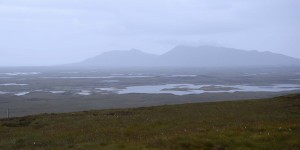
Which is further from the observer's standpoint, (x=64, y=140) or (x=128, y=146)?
(x=64, y=140)

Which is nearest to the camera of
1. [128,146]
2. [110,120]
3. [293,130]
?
[128,146]

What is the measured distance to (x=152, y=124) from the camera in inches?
927

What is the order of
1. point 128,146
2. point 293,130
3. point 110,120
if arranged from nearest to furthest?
point 128,146 → point 293,130 → point 110,120

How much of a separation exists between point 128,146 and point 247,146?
16.3 feet

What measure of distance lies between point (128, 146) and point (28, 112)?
170 feet

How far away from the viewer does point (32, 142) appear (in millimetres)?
18281

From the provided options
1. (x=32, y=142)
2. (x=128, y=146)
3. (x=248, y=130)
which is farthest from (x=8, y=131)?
(x=248, y=130)

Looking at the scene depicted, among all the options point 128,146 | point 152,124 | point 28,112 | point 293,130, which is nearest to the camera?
point 128,146

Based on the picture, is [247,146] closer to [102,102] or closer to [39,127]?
[39,127]

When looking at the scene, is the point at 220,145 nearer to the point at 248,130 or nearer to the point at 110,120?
the point at 248,130

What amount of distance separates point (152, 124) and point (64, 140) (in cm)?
701

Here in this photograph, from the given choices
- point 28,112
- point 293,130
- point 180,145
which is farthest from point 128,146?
point 28,112

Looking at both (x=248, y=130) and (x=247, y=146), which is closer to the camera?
(x=247, y=146)

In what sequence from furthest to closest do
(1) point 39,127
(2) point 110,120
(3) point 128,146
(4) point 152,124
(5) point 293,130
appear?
(2) point 110,120 < (1) point 39,127 < (4) point 152,124 < (5) point 293,130 < (3) point 128,146
